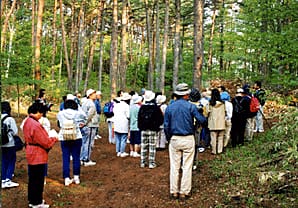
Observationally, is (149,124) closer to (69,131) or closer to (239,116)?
(69,131)

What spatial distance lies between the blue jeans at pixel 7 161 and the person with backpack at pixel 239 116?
22.0 ft

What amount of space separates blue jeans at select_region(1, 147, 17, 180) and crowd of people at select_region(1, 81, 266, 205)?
19 mm

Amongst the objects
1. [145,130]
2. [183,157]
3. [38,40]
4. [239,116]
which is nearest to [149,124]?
[145,130]

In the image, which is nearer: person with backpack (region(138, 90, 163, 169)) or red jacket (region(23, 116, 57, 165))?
red jacket (region(23, 116, 57, 165))

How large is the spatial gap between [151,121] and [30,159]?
3.75 m

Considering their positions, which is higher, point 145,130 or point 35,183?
point 145,130

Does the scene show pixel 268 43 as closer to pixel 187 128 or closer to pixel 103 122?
pixel 187 128

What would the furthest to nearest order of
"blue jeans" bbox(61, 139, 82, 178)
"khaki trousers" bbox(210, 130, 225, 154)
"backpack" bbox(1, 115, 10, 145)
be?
"khaki trousers" bbox(210, 130, 225, 154) < "blue jeans" bbox(61, 139, 82, 178) < "backpack" bbox(1, 115, 10, 145)

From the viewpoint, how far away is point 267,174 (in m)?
5.91

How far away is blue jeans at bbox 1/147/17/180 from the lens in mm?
7344

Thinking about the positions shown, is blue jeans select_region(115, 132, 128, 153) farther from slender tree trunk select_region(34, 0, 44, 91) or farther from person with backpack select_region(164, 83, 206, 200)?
slender tree trunk select_region(34, 0, 44, 91)

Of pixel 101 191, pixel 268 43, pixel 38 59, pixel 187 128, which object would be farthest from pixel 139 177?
pixel 38 59

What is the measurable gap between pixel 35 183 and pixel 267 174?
397cm

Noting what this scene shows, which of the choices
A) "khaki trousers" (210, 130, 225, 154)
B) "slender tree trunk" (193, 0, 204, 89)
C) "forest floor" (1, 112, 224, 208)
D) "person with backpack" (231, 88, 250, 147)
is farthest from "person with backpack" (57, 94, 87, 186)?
"person with backpack" (231, 88, 250, 147)
